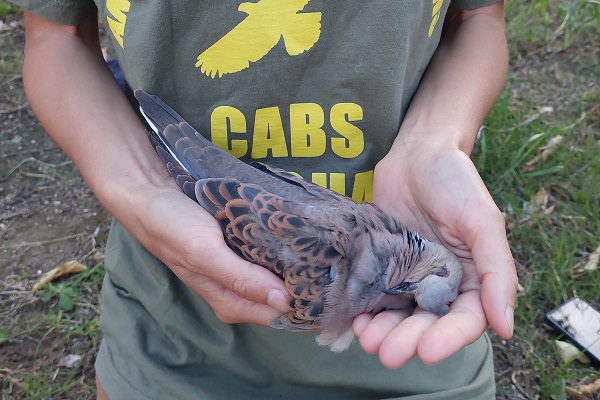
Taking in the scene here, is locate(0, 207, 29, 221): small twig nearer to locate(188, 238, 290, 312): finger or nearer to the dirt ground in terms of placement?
the dirt ground

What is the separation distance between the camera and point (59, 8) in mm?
2496

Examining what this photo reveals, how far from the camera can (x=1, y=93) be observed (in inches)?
189

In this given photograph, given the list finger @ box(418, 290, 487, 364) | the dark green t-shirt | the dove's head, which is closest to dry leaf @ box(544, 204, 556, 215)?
the dark green t-shirt

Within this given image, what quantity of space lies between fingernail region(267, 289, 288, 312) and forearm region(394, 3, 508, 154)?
2.68 ft

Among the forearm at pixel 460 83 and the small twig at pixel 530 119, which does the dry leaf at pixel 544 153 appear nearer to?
the small twig at pixel 530 119

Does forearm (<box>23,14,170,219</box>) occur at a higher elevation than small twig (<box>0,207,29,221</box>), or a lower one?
higher

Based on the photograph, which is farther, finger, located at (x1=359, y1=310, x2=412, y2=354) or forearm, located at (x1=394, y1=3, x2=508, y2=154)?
forearm, located at (x1=394, y1=3, x2=508, y2=154)

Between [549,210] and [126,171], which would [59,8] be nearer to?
[126,171]

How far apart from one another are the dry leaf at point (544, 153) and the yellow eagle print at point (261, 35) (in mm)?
2519

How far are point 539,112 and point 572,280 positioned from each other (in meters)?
1.44

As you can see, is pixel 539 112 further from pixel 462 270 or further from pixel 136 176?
pixel 136 176

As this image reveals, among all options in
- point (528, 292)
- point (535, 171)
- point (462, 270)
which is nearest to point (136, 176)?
point (462, 270)

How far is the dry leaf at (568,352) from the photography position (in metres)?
3.41

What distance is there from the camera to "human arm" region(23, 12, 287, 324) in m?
2.02
